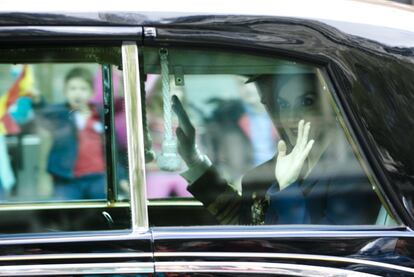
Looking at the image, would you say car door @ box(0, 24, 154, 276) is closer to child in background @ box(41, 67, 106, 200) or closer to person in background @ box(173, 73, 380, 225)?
child in background @ box(41, 67, 106, 200)

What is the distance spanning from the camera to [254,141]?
207cm

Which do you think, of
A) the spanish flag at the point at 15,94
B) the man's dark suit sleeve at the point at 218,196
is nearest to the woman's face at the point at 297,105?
the man's dark suit sleeve at the point at 218,196

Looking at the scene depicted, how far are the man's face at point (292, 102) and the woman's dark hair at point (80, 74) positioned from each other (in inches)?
20.9

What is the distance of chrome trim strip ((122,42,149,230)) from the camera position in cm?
189

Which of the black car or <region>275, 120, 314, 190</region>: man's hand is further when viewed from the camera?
<region>275, 120, 314, 190</region>: man's hand

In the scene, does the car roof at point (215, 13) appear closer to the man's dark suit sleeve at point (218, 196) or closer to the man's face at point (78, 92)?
the man's face at point (78, 92)

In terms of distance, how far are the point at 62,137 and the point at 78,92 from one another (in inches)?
6.4

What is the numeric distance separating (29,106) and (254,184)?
29.4 inches

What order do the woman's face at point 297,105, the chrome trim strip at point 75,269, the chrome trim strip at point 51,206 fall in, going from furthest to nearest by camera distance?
1. the chrome trim strip at point 51,206
2. the woman's face at point 297,105
3. the chrome trim strip at point 75,269

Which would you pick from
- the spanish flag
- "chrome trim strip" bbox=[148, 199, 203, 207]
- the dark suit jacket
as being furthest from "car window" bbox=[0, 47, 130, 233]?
the dark suit jacket

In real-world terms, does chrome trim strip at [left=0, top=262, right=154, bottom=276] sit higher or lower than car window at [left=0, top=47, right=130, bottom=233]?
lower

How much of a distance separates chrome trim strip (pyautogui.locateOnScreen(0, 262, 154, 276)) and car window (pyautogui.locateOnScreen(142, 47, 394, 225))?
17 cm

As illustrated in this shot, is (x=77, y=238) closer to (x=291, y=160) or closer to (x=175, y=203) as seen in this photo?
(x=175, y=203)

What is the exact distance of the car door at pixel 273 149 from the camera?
1.85 meters
